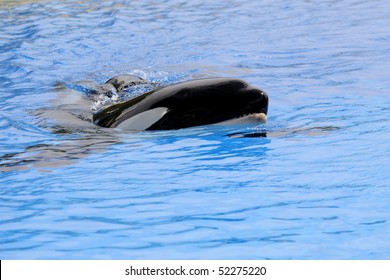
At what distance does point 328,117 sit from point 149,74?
9.91 ft

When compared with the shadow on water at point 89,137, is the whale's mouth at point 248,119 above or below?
above

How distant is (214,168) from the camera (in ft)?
14.9

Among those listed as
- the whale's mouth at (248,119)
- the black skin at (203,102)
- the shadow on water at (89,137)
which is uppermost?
the black skin at (203,102)

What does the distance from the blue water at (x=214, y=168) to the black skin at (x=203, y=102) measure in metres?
0.09

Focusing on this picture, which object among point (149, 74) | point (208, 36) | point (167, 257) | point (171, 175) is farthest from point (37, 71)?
point (167, 257)

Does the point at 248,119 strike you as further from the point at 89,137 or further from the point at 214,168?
the point at 89,137

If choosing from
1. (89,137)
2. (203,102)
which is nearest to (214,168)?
(203,102)

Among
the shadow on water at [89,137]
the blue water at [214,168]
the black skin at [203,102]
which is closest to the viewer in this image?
the blue water at [214,168]

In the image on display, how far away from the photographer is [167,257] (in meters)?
3.22

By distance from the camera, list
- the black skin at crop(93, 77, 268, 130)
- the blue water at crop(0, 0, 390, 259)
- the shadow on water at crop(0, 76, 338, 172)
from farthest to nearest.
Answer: the black skin at crop(93, 77, 268, 130) < the shadow on water at crop(0, 76, 338, 172) < the blue water at crop(0, 0, 390, 259)

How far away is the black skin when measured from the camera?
17.1ft

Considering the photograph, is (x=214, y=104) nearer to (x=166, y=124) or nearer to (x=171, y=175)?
(x=166, y=124)

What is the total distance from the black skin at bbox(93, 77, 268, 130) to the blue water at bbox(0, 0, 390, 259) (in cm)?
9

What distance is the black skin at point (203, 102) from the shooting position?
5.21 meters
